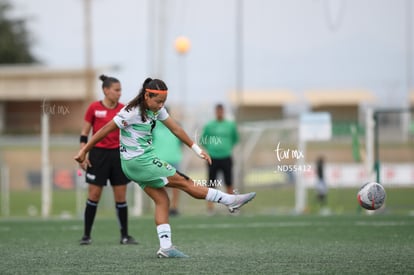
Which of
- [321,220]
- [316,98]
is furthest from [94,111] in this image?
[316,98]

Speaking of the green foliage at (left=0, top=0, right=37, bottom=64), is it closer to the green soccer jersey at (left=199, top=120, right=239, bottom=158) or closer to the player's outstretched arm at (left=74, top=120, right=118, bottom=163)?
the green soccer jersey at (left=199, top=120, right=239, bottom=158)

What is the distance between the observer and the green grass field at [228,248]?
761cm

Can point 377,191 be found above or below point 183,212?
above

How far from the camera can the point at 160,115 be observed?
8711 mm

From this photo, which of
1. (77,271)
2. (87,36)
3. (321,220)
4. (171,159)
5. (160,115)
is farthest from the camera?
(87,36)

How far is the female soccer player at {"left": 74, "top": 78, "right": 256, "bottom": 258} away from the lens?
8.53 metres

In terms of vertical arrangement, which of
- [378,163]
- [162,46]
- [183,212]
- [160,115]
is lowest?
[183,212]

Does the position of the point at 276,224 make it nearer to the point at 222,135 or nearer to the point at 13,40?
the point at 222,135

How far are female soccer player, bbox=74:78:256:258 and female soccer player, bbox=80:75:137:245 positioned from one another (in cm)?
174

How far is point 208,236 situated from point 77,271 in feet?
13.2

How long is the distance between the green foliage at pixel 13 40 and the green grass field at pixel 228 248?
44906 mm

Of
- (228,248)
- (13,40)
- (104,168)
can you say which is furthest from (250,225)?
(13,40)

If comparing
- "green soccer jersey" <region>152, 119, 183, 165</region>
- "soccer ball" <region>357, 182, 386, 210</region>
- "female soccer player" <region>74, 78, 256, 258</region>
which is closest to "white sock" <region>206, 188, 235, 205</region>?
"female soccer player" <region>74, 78, 256, 258</region>

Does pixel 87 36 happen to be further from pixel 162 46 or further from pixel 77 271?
pixel 77 271
